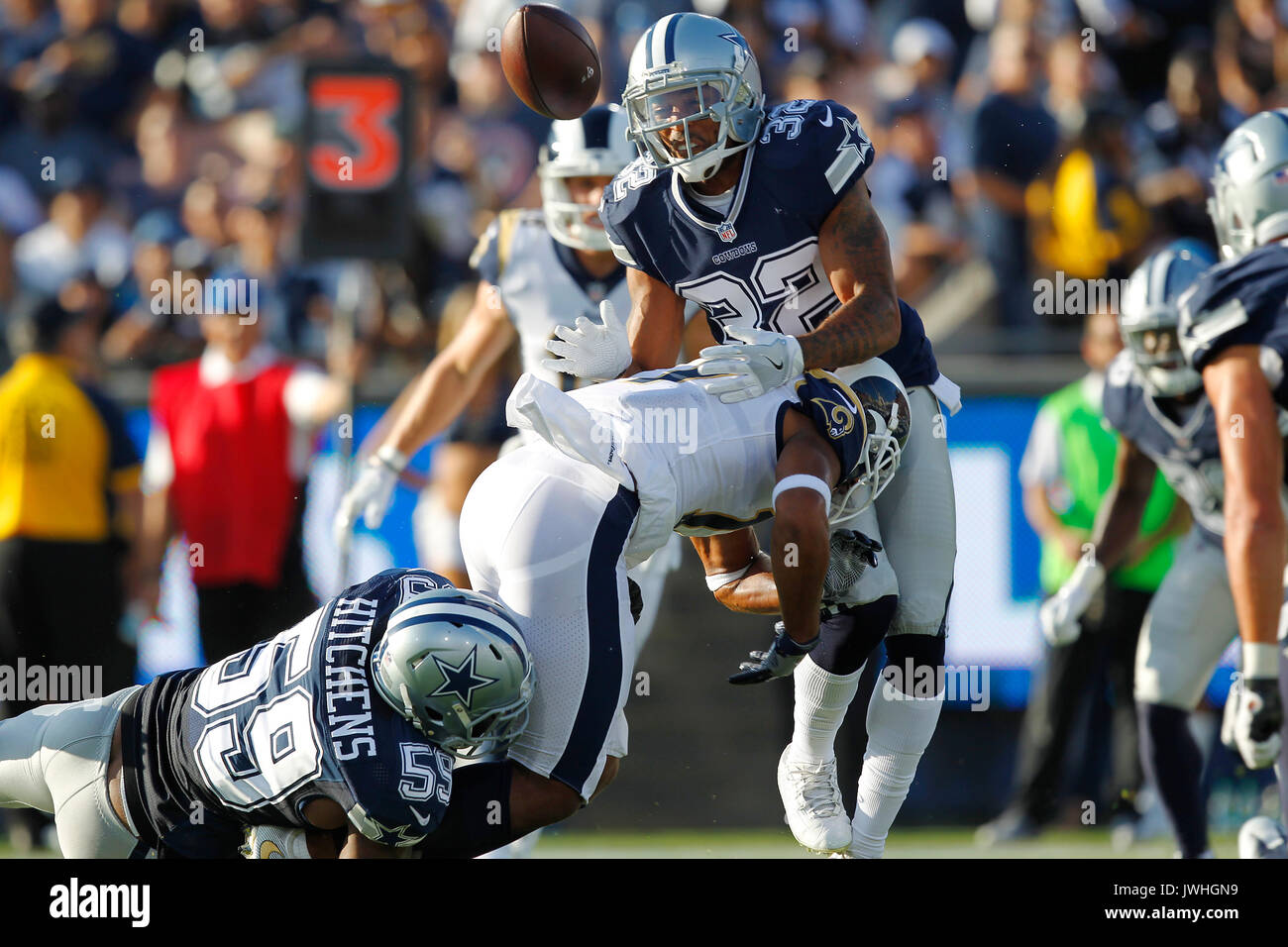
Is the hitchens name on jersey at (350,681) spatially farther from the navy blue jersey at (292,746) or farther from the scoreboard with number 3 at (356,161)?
the scoreboard with number 3 at (356,161)

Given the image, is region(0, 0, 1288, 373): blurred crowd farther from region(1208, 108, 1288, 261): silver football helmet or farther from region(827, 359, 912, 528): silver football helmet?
region(827, 359, 912, 528): silver football helmet

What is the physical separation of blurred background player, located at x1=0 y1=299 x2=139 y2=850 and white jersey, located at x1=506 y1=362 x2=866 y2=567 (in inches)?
132

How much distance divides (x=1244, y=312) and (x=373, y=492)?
289 cm

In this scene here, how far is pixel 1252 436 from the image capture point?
4715 mm

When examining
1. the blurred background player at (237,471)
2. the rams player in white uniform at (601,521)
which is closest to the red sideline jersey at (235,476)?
the blurred background player at (237,471)

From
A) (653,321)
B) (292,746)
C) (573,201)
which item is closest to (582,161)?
(573,201)

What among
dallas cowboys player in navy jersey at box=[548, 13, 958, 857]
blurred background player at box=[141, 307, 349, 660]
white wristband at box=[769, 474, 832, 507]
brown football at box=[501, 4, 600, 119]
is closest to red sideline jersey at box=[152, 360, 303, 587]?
blurred background player at box=[141, 307, 349, 660]

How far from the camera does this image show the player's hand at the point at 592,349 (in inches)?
172

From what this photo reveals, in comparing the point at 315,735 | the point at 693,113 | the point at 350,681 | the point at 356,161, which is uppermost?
the point at 356,161

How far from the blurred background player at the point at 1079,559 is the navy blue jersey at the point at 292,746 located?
390 centimetres

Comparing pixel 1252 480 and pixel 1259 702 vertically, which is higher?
pixel 1252 480

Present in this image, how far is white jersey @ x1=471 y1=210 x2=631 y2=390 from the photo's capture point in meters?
5.98

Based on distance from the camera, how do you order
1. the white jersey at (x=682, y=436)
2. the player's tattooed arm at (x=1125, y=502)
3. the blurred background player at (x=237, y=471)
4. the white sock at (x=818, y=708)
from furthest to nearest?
the blurred background player at (x=237, y=471)
the player's tattooed arm at (x=1125, y=502)
the white sock at (x=818, y=708)
the white jersey at (x=682, y=436)

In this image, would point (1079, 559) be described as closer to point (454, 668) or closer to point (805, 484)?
point (805, 484)
